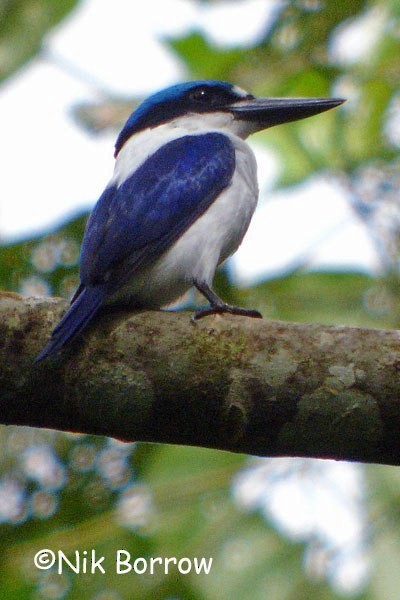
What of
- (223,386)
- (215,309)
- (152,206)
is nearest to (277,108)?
(152,206)

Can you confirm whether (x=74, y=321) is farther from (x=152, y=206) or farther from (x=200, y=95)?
A: (x=200, y=95)

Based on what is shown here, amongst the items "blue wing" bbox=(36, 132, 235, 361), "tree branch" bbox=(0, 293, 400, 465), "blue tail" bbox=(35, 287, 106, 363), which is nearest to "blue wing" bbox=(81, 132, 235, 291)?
"blue wing" bbox=(36, 132, 235, 361)

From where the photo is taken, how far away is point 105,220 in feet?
13.0

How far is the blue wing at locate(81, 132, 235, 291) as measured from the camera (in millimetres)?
3779

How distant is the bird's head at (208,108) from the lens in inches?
194

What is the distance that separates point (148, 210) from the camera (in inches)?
157

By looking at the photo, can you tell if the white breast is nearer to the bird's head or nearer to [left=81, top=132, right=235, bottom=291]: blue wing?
[left=81, top=132, right=235, bottom=291]: blue wing

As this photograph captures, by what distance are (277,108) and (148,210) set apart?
130cm

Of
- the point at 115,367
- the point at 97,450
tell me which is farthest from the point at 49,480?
the point at 115,367

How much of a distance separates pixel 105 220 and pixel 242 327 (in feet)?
3.24

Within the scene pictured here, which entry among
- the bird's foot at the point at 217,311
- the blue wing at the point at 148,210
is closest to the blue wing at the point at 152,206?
the blue wing at the point at 148,210

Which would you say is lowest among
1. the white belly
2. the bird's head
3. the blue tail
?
the blue tail

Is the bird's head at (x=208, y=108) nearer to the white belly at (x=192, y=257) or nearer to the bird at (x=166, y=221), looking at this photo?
the bird at (x=166, y=221)

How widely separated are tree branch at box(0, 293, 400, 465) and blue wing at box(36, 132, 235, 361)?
0.27m
